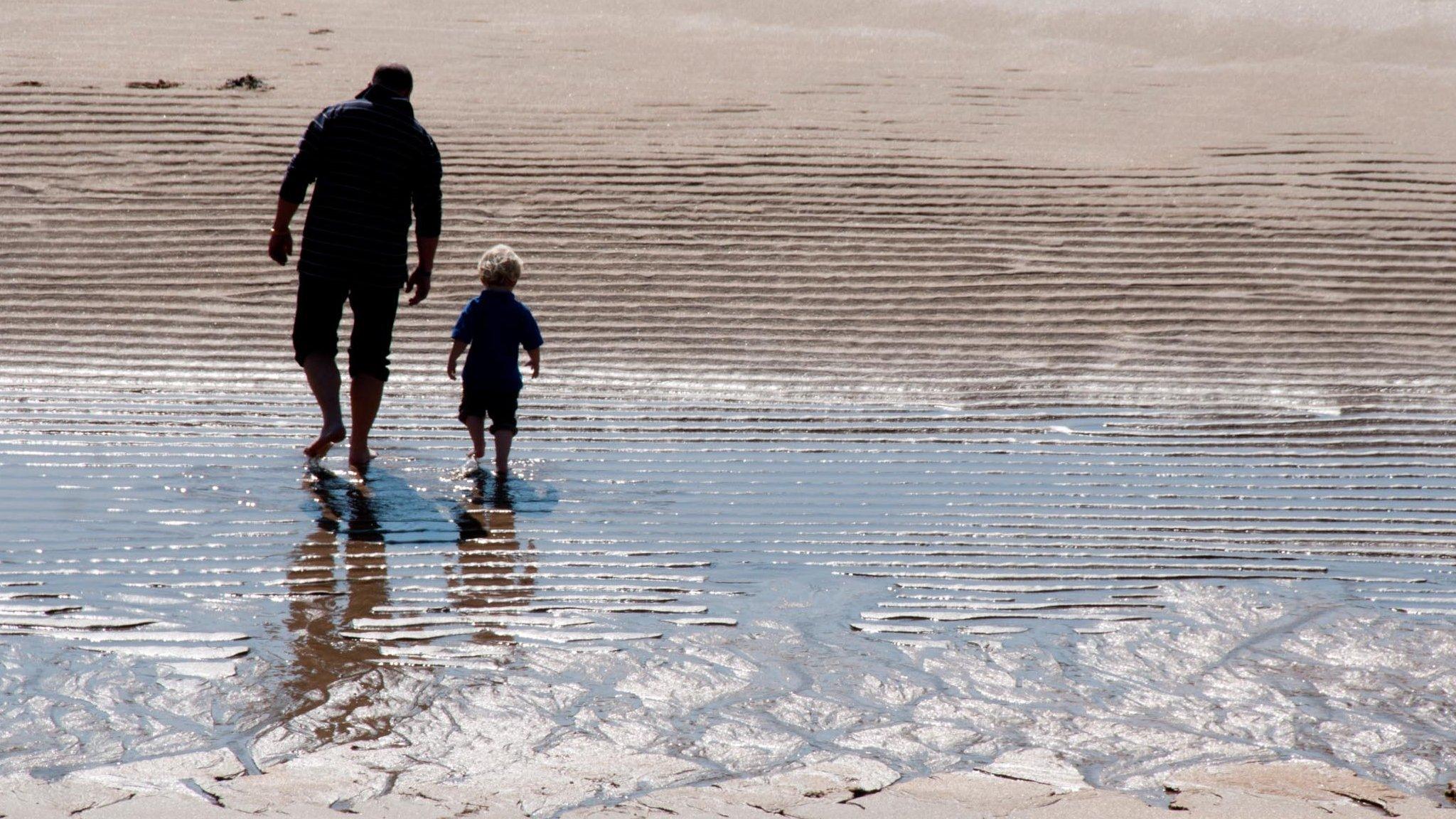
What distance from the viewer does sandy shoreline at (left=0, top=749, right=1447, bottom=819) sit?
276cm

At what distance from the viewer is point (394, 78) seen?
5.65 m

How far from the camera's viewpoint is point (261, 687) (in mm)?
3400

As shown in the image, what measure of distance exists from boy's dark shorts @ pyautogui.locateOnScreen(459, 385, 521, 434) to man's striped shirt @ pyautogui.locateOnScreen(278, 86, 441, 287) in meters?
0.56

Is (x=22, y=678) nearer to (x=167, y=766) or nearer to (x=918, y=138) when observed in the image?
(x=167, y=766)

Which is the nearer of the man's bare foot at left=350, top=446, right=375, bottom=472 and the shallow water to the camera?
the shallow water

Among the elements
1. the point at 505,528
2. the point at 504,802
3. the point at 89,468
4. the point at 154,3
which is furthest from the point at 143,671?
the point at 154,3

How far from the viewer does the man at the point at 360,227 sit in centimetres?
560

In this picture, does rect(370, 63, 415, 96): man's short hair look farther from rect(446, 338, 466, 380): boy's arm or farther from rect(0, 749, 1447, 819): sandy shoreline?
rect(0, 749, 1447, 819): sandy shoreline

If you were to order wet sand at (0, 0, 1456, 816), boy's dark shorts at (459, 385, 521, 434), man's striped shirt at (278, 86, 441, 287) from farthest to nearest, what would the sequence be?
boy's dark shorts at (459, 385, 521, 434)
man's striped shirt at (278, 86, 441, 287)
wet sand at (0, 0, 1456, 816)

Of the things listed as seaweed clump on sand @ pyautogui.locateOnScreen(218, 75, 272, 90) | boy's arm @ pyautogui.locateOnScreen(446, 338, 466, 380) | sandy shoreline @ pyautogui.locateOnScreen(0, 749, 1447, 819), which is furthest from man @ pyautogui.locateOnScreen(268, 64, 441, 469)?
seaweed clump on sand @ pyautogui.locateOnScreen(218, 75, 272, 90)

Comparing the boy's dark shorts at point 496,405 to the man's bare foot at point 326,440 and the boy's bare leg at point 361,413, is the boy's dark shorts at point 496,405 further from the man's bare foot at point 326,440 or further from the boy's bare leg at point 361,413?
the man's bare foot at point 326,440

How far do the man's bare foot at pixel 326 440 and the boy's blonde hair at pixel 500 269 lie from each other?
77 cm

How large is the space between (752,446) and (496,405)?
1.07 metres

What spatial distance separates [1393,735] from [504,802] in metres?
1.88
